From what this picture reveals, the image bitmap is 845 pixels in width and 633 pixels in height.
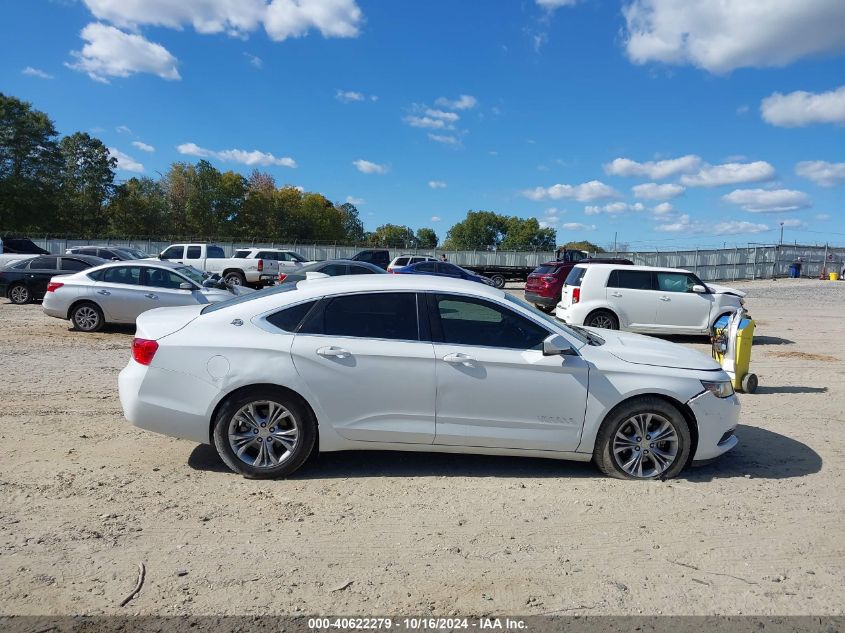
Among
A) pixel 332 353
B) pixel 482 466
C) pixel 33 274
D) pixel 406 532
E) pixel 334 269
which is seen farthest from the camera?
pixel 334 269

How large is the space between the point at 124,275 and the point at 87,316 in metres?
1.05

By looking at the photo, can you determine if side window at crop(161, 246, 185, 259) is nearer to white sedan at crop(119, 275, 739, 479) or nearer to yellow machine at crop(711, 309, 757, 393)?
white sedan at crop(119, 275, 739, 479)

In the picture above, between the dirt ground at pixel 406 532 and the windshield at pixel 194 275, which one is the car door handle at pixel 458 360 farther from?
the windshield at pixel 194 275

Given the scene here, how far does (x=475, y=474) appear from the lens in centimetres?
471

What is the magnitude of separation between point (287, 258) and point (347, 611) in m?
25.5

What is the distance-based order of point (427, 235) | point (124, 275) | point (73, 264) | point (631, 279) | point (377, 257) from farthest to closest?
point (427, 235), point (377, 257), point (73, 264), point (631, 279), point (124, 275)

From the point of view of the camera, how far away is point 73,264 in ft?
54.1

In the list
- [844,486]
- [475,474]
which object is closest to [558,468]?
[475,474]

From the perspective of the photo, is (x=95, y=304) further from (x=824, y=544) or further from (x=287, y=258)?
(x=287, y=258)

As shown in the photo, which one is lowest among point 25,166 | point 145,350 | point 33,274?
point 33,274

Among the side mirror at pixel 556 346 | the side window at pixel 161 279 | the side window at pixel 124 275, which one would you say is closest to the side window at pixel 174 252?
the side window at pixel 124 275

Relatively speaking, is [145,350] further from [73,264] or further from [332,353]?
[73,264]

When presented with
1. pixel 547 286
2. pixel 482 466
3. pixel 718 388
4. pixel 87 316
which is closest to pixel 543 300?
pixel 547 286

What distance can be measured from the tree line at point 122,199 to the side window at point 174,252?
1314 inches
